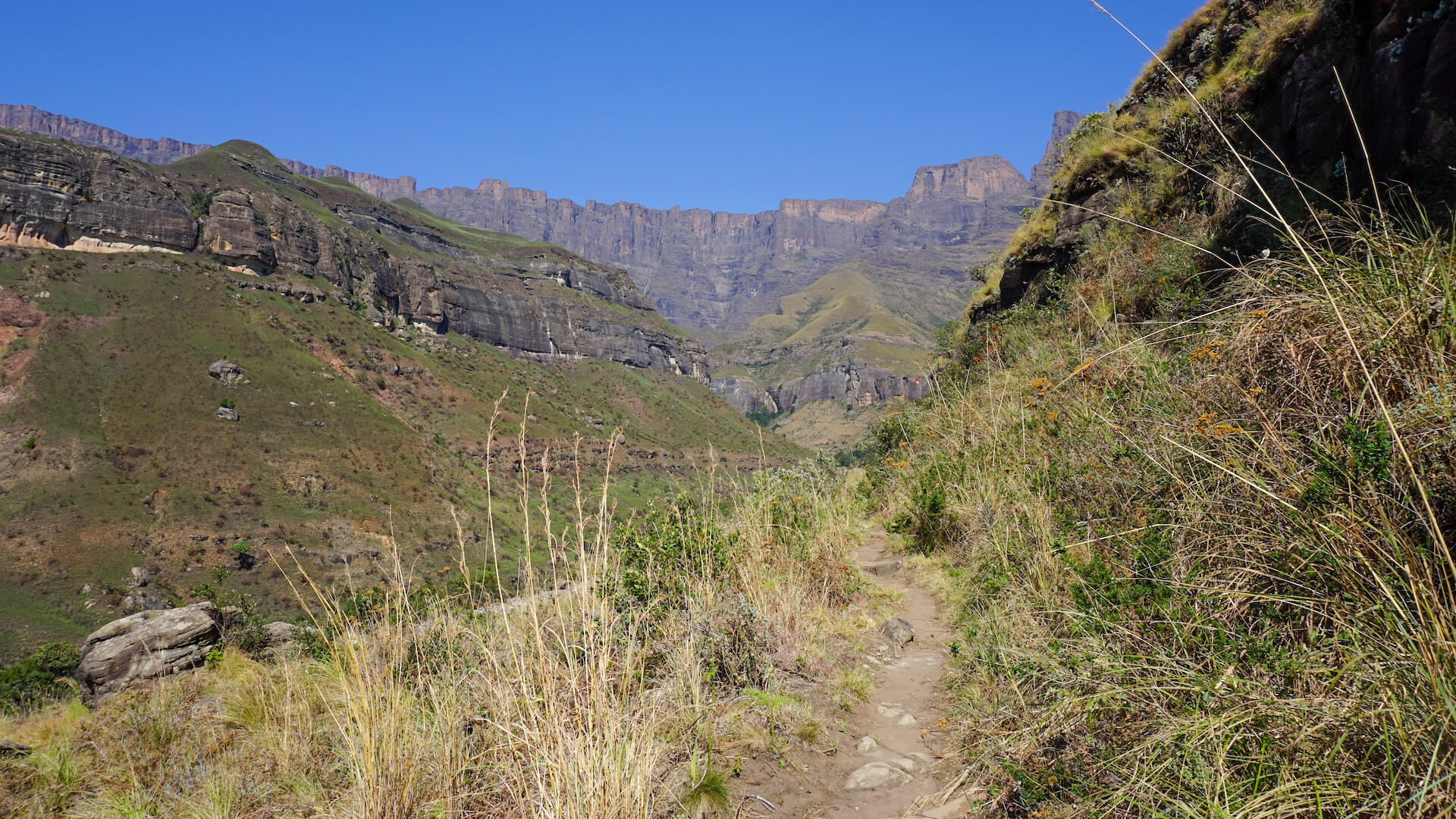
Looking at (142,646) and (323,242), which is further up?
(323,242)

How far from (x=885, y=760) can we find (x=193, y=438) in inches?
3116

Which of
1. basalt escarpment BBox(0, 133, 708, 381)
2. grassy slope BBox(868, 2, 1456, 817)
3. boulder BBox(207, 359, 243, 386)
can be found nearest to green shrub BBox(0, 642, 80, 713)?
grassy slope BBox(868, 2, 1456, 817)

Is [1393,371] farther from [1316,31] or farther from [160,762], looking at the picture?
[1316,31]

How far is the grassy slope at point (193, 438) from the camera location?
5188 cm

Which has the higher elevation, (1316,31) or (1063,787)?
(1316,31)

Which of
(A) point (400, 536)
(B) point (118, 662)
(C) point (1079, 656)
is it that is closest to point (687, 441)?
(A) point (400, 536)

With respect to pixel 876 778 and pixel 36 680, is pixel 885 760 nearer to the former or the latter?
pixel 876 778

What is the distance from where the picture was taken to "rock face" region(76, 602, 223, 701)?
26.2 feet

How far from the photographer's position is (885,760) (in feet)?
9.50

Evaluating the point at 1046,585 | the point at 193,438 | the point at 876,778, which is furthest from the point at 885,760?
the point at 193,438

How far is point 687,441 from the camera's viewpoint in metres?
122

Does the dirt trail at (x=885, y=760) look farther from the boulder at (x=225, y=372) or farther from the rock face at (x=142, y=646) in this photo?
the boulder at (x=225, y=372)

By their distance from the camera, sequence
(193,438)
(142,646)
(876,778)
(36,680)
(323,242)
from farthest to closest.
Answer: (323,242) < (193,438) < (36,680) < (142,646) < (876,778)

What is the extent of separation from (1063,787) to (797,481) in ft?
13.9
